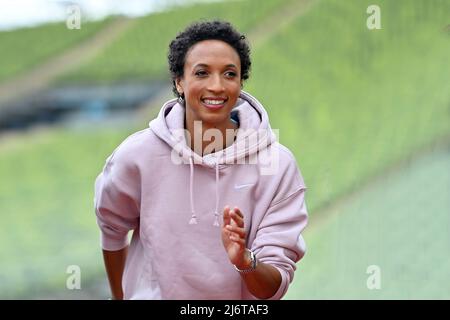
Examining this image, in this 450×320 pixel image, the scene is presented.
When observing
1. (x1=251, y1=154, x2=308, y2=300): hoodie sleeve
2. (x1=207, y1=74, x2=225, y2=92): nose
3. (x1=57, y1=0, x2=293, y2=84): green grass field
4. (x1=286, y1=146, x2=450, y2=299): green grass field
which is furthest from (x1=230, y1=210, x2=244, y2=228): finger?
(x1=57, y1=0, x2=293, y2=84): green grass field

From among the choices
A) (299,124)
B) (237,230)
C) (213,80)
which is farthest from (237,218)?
(299,124)

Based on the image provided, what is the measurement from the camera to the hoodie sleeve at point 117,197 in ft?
5.01

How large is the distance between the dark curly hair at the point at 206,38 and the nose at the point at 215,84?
0.21ft

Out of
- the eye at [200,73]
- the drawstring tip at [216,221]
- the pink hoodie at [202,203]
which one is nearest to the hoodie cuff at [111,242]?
the pink hoodie at [202,203]

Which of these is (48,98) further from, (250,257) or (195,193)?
(250,257)

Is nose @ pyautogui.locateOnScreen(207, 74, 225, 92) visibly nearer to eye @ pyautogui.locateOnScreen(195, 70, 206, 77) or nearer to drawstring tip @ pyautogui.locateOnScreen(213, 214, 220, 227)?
eye @ pyautogui.locateOnScreen(195, 70, 206, 77)

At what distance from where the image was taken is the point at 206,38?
4.97 feet

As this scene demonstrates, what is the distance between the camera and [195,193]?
152cm

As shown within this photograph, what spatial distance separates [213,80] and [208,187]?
0.57 feet

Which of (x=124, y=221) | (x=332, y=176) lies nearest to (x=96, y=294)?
(x=332, y=176)

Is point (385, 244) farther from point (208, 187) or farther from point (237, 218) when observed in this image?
point (237, 218)

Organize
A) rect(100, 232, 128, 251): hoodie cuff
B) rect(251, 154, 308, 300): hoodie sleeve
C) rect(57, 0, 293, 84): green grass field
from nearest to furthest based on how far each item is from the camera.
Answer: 1. rect(251, 154, 308, 300): hoodie sleeve
2. rect(100, 232, 128, 251): hoodie cuff
3. rect(57, 0, 293, 84): green grass field

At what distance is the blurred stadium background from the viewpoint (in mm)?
2414

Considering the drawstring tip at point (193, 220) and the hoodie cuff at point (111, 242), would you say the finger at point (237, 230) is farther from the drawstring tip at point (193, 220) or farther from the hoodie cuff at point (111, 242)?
the hoodie cuff at point (111, 242)
